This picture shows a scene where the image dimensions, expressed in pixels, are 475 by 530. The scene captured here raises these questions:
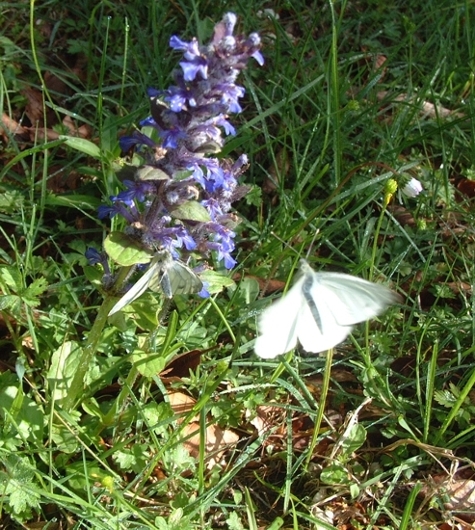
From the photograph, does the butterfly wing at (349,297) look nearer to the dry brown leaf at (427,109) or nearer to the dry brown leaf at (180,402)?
the dry brown leaf at (180,402)

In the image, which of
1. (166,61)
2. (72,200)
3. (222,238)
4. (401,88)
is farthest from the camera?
(401,88)

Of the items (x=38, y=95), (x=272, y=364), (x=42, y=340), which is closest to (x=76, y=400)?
(x=42, y=340)

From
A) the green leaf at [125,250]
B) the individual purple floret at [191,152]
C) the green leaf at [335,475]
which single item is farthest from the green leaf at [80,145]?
the green leaf at [335,475]

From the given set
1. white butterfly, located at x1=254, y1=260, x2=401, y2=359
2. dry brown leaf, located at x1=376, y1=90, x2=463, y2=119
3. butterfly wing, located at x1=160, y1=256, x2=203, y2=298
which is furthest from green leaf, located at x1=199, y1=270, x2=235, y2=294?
dry brown leaf, located at x1=376, y1=90, x2=463, y2=119

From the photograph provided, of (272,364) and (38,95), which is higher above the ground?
(38,95)

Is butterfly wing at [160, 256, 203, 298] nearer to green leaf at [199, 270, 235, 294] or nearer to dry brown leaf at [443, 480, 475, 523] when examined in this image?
green leaf at [199, 270, 235, 294]

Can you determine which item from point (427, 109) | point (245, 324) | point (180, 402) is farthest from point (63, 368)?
point (427, 109)

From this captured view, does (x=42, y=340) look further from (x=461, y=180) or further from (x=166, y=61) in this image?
(x=461, y=180)
